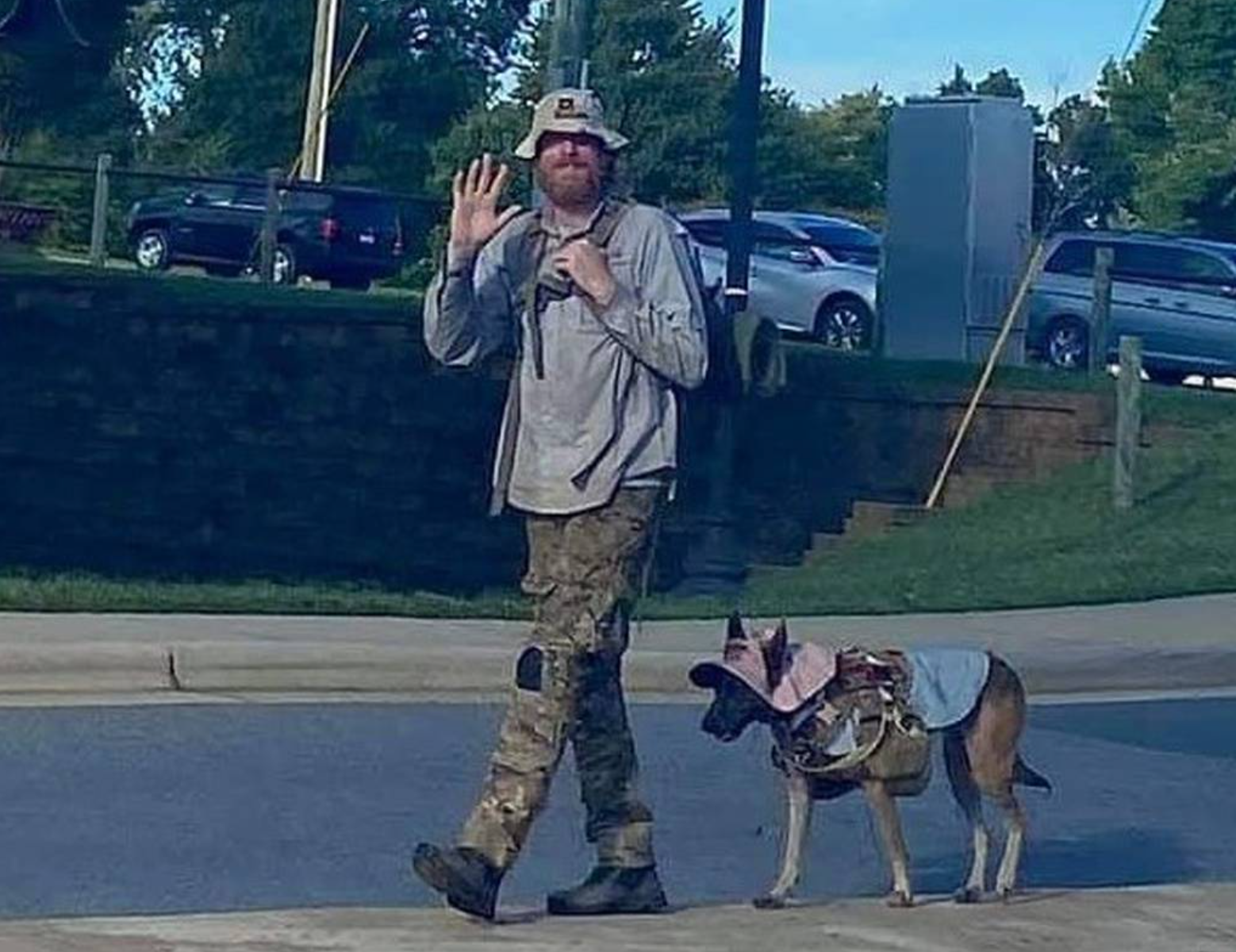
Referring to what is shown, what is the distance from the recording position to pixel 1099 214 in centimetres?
6762

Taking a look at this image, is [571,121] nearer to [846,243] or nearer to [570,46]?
[570,46]

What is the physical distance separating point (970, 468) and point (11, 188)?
946 inches

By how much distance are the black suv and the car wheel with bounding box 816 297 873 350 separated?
511cm

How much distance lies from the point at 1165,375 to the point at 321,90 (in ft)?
68.7

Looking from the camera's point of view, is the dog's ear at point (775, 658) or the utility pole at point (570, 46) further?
the utility pole at point (570, 46)

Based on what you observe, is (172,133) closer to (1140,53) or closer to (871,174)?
(871,174)

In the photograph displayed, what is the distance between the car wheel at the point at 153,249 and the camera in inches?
1569

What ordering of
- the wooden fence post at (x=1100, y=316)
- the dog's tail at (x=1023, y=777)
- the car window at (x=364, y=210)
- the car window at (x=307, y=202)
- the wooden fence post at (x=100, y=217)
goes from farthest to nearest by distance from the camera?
1. the car window at (x=364, y=210)
2. the car window at (x=307, y=202)
3. the wooden fence post at (x=100, y=217)
4. the wooden fence post at (x=1100, y=316)
5. the dog's tail at (x=1023, y=777)

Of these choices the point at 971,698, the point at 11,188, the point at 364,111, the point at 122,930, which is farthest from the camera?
the point at 364,111

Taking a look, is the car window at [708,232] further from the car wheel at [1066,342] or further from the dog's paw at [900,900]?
the dog's paw at [900,900]

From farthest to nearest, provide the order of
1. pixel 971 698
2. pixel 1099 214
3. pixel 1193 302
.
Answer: pixel 1099 214
pixel 1193 302
pixel 971 698

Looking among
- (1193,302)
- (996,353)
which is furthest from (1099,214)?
(996,353)

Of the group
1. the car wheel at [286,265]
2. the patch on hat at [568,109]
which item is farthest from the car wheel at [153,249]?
the patch on hat at [568,109]

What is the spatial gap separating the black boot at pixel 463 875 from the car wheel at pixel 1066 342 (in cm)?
2382
